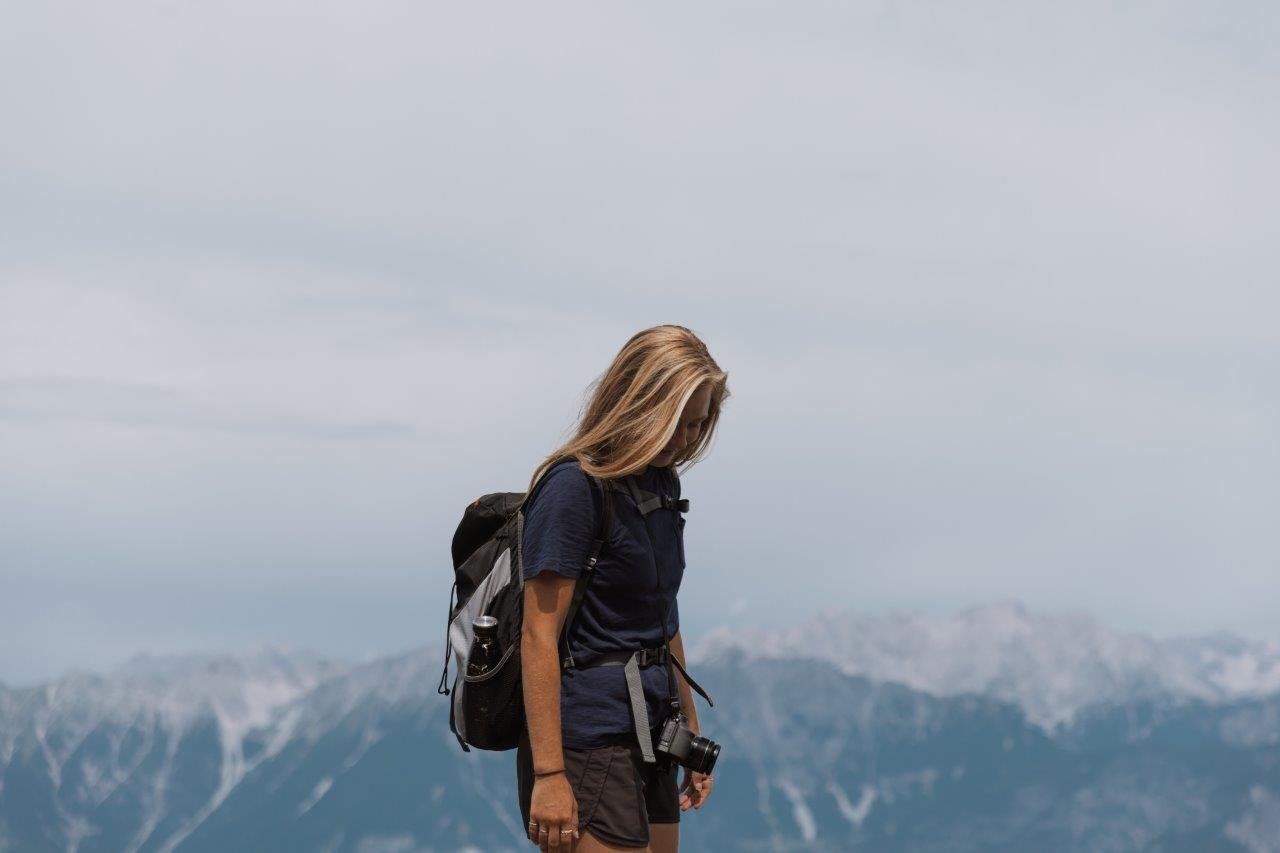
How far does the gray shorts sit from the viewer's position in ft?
19.9

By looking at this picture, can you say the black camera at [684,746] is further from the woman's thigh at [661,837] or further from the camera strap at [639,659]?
the woman's thigh at [661,837]

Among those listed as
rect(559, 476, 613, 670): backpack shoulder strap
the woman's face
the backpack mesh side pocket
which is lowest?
the backpack mesh side pocket

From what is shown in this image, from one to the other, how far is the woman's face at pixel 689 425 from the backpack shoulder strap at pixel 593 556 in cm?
25

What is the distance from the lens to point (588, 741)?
6.09 meters

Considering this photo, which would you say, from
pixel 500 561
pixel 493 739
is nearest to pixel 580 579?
pixel 500 561

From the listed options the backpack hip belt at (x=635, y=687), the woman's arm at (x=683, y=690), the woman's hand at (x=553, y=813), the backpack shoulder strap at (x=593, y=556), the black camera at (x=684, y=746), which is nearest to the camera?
the woman's hand at (x=553, y=813)

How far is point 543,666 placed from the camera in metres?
5.91

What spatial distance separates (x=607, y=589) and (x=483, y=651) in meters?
0.54

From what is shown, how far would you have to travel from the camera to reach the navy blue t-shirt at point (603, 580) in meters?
5.95

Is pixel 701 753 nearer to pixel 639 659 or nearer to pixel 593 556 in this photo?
pixel 639 659

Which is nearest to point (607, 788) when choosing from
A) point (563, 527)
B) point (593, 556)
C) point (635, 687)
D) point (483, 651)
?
point (635, 687)

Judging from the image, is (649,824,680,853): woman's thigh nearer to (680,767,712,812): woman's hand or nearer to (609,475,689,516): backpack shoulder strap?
(680,767,712,812): woman's hand

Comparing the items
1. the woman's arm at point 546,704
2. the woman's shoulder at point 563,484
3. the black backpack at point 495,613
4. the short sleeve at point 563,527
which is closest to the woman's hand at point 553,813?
the woman's arm at point 546,704

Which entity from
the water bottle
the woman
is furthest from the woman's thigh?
the water bottle
